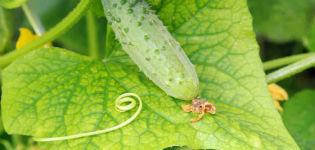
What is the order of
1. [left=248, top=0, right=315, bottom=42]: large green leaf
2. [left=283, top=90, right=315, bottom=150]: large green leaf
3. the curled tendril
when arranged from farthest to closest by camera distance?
[left=248, top=0, right=315, bottom=42]: large green leaf < [left=283, top=90, right=315, bottom=150]: large green leaf < the curled tendril

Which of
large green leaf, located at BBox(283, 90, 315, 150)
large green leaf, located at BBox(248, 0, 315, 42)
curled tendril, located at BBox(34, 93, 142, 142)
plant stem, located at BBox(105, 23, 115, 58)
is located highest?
plant stem, located at BBox(105, 23, 115, 58)

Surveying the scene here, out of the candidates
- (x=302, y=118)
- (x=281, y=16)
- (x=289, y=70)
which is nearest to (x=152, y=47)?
(x=289, y=70)

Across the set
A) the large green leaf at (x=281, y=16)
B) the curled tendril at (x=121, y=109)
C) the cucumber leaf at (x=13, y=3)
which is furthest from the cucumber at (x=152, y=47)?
the large green leaf at (x=281, y=16)

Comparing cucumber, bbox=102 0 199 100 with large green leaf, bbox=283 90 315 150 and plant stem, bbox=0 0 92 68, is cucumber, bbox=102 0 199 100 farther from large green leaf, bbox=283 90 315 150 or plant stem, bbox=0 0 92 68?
large green leaf, bbox=283 90 315 150

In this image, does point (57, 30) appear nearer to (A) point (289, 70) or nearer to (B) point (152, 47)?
(B) point (152, 47)

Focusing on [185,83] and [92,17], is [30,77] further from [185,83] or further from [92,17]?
[92,17]

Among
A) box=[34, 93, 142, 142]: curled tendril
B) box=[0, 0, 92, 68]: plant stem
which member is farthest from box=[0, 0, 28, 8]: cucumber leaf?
box=[34, 93, 142, 142]: curled tendril

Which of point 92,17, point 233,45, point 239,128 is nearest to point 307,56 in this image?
point 233,45
